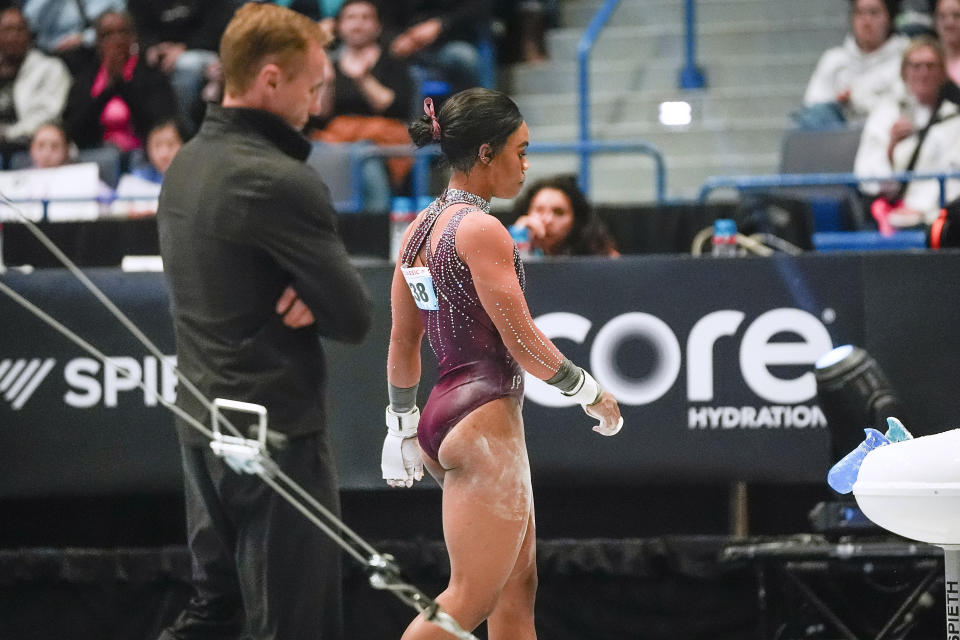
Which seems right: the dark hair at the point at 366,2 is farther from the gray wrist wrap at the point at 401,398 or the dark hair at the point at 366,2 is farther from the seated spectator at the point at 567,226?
the gray wrist wrap at the point at 401,398

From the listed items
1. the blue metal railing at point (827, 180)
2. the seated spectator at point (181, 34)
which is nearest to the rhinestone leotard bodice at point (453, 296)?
the blue metal railing at point (827, 180)

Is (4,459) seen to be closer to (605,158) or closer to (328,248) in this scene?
(328,248)

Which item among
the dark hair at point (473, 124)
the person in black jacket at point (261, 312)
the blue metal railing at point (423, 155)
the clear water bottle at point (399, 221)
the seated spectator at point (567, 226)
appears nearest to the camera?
the person in black jacket at point (261, 312)

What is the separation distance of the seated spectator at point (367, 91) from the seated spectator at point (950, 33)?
11.4 ft

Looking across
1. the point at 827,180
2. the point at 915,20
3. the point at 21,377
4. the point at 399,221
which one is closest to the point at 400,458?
the point at 21,377

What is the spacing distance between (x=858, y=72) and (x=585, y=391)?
20.2ft

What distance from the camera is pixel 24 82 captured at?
36.9 ft

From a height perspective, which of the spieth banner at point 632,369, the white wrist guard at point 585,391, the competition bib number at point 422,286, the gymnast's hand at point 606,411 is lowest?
the spieth banner at point 632,369

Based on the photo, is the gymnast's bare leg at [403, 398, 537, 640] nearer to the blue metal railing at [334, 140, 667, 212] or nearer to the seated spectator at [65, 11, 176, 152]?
the blue metal railing at [334, 140, 667, 212]

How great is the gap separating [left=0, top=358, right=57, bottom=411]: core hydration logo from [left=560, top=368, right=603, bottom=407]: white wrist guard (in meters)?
2.68

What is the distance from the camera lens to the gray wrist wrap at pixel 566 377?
3.66 meters

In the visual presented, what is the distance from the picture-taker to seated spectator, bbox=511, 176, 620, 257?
6703mm

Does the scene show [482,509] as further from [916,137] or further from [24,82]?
[24,82]

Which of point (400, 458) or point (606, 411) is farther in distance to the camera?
point (400, 458)
